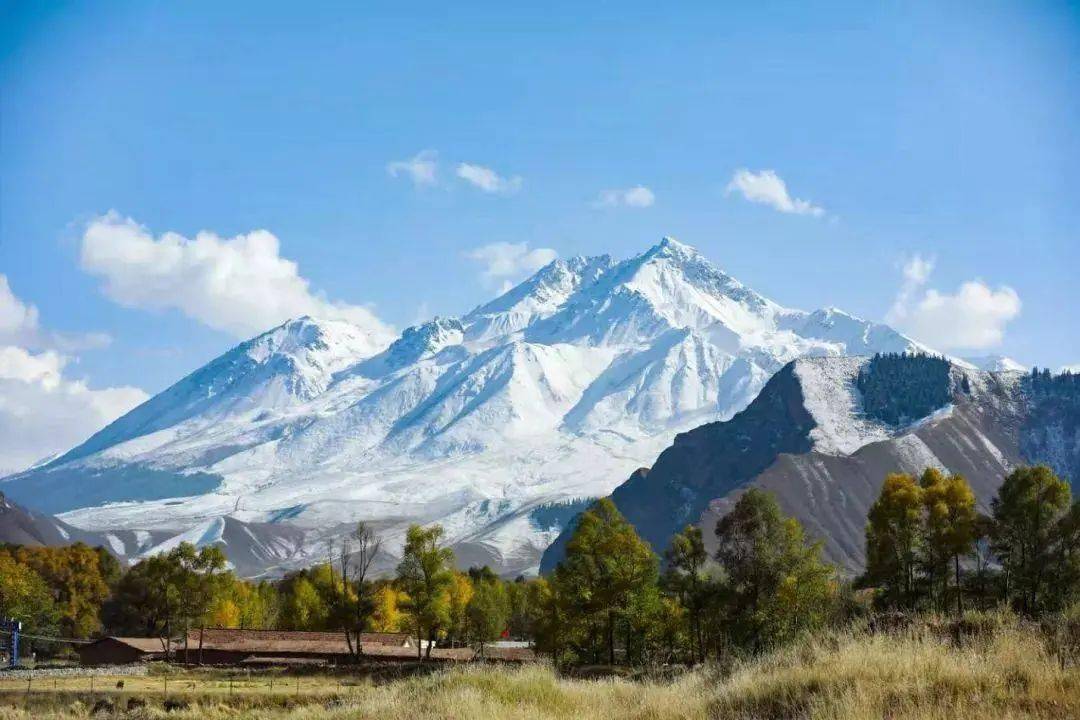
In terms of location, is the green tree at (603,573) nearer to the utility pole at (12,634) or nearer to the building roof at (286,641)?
the building roof at (286,641)

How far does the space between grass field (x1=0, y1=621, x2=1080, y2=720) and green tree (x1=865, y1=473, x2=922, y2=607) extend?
40294 mm

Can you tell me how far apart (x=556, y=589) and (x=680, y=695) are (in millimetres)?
51396

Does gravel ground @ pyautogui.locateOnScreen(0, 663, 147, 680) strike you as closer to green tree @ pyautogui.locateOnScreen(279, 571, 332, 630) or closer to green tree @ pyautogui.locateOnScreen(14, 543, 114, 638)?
green tree @ pyautogui.locateOnScreen(279, 571, 332, 630)

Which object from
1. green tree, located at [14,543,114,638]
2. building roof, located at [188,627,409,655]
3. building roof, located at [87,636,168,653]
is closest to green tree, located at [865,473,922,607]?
building roof, located at [188,627,409,655]

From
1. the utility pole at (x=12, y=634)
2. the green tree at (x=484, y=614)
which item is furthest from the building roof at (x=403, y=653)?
the utility pole at (x=12, y=634)

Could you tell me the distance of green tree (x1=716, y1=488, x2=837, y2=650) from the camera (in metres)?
51.1

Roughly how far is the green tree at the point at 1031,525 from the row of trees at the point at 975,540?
0.16 feet

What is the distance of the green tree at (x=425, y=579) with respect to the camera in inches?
2729

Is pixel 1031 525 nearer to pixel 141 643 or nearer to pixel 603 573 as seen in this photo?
pixel 603 573

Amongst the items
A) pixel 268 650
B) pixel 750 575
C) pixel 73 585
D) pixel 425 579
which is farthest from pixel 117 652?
pixel 750 575

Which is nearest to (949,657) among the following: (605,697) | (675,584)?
(605,697)

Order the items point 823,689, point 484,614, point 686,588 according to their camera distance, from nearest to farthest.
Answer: point 823,689
point 686,588
point 484,614

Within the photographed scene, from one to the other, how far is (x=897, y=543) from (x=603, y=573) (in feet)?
56.1

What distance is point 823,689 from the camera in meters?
15.0
